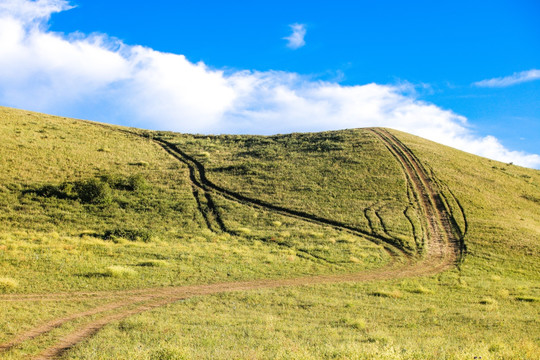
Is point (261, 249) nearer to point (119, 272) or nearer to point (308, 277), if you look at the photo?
point (308, 277)

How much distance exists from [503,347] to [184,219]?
30026 millimetres

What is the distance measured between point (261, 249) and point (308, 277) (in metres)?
6.71

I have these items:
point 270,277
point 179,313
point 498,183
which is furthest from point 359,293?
point 498,183

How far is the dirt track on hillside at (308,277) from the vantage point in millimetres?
15023

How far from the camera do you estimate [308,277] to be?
82.2 ft

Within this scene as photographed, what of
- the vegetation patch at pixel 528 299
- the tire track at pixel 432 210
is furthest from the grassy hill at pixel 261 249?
the vegetation patch at pixel 528 299

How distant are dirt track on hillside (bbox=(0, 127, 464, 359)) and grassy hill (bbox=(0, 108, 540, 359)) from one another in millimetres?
140

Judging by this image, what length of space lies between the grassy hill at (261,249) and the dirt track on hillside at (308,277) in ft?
0.46

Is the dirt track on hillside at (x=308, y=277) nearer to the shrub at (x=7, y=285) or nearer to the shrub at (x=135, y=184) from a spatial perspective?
the shrub at (x=7, y=285)

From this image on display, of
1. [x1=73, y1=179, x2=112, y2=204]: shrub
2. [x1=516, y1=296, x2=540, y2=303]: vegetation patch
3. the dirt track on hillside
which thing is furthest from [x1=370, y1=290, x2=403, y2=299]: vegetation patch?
[x1=73, y1=179, x2=112, y2=204]: shrub

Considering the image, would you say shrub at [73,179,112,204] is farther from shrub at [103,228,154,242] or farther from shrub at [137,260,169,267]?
shrub at [137,260,169,267]

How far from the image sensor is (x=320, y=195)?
150 feet

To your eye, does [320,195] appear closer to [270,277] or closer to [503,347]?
[270,277]

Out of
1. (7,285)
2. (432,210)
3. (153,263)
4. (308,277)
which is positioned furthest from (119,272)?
(432,210)
